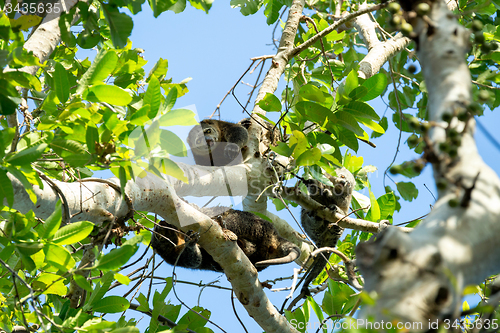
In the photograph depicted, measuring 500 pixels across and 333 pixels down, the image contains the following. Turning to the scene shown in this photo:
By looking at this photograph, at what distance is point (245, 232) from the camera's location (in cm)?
392

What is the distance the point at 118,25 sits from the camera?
5.65 feet

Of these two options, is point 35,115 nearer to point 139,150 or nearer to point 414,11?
point 139,150

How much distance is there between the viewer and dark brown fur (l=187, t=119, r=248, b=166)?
5500mm

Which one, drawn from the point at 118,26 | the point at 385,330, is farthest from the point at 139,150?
the point at 385,330

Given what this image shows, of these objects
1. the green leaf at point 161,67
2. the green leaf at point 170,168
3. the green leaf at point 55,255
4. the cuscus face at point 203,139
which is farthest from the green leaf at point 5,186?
the cuscus face at point 203,139

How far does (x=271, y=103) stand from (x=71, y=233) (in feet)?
5.64

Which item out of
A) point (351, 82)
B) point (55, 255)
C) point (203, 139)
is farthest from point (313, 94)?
point (203, 139)

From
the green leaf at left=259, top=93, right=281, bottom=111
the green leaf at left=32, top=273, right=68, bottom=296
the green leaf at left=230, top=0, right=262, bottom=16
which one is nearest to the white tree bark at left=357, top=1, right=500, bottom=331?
the green leaf at left=259, top=93, right=281, bottom=111

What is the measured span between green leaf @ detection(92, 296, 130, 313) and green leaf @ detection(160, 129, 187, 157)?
108cm

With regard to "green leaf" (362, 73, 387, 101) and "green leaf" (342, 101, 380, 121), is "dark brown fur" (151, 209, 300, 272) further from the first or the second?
"green leaf" (362, 73, 387, 101)

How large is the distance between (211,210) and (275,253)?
86 centimetres

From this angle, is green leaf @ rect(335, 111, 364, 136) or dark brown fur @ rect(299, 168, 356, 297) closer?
green leaf @ rect(335, 111, 364, 136)

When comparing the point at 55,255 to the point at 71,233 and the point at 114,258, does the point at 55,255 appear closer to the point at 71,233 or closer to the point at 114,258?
the point at 71,233

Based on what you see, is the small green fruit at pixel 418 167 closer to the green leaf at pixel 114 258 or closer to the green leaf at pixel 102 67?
the green leaf at pixel 114 258
